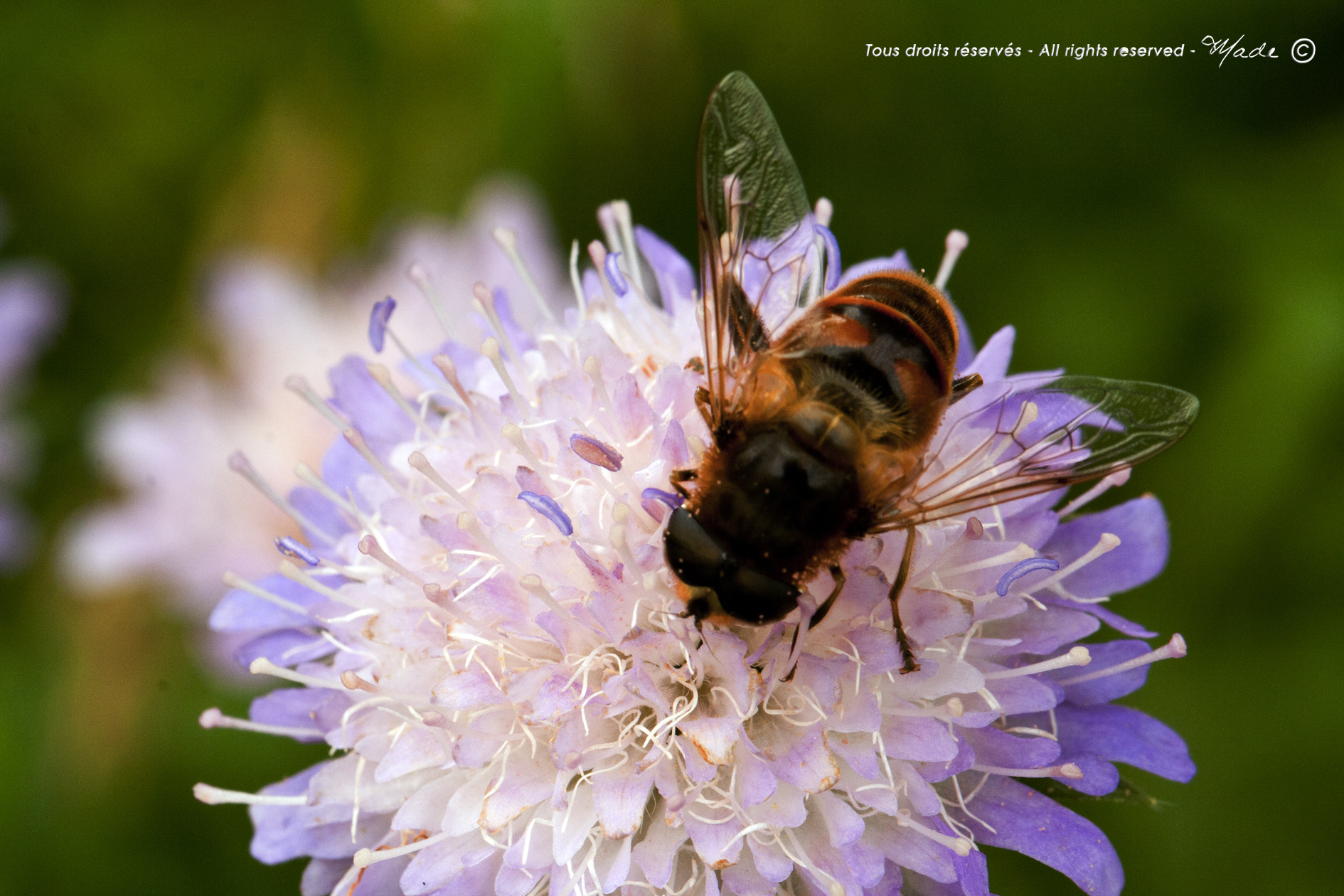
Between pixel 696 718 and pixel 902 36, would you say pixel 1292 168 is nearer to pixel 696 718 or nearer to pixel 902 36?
pixel 902 36

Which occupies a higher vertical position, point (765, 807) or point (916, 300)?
point (916, 300)

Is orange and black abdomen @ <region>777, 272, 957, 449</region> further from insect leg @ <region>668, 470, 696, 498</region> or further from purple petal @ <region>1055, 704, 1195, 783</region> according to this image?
purple petal @ <region>1055, 704, 1195, 783</region>

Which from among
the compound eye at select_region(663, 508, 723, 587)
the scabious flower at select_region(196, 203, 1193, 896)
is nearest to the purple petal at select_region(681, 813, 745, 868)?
the scabious flower at select_region(196, 203, 1193, 896)

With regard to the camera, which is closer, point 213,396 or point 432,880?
point 432,880

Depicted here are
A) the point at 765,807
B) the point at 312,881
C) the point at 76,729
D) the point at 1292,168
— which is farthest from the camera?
the point at 76,729

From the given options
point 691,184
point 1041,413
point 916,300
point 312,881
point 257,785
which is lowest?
point 257,785

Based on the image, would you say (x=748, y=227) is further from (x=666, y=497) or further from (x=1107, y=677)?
(x=1107, y=677)

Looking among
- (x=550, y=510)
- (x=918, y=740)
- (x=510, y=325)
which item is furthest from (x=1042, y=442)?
(x=510, y=325)

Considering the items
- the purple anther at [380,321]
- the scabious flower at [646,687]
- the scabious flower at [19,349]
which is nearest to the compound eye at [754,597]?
the scabious flower at [646,687]

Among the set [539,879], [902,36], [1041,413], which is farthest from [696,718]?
[902,36]
